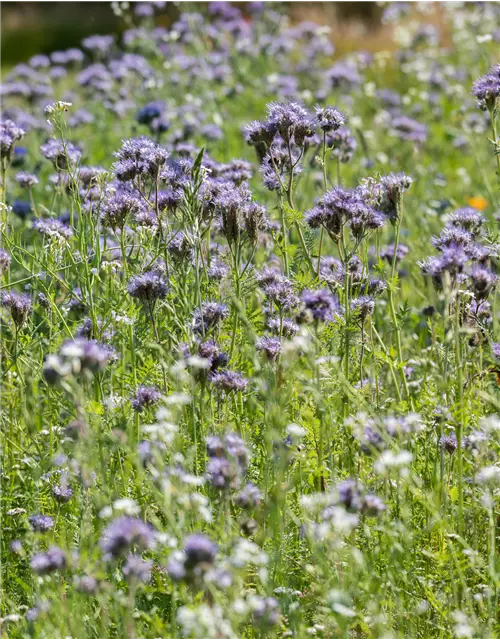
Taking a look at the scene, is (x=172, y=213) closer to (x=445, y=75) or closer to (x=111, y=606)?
(x=111, y=606)

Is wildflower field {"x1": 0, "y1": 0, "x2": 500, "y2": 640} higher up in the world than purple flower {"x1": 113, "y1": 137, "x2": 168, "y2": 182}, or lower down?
lower down

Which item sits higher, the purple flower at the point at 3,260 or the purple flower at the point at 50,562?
the purple flower at the point at 3,260

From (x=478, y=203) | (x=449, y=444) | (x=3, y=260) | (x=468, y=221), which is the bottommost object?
(x=449, y=444)

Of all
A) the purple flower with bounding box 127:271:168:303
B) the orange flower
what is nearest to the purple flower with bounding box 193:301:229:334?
the purple flower with bounding box 127:271:168:303

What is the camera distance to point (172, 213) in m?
3.98

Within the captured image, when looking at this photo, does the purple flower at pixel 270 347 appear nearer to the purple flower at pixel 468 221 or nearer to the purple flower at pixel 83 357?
the purple flower at pixel 83 357

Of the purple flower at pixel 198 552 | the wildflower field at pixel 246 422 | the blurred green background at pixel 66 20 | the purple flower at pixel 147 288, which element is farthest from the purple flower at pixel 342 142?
the blurred green background at pixel 66 20

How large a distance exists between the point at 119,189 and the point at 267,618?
2.22m

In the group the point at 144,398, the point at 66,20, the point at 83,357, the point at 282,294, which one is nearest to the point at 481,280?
the point at 282,294

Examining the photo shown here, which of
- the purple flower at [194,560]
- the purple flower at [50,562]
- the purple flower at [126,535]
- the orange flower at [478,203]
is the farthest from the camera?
the orange flower at [478,203]

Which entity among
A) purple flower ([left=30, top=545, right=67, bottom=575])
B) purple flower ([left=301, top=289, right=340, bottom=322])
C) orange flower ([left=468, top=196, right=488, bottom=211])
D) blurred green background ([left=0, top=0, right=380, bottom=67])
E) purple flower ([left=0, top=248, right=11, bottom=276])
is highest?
blurred green background ([left=0, top=0, right=380, bottom=67])

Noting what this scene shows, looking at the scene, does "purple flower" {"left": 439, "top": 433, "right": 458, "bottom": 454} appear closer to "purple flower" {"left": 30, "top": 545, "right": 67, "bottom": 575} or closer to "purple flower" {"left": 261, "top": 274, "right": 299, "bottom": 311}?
"purple flower" {"left": 261, "top": 274, "right": 299, "bottom": 311}

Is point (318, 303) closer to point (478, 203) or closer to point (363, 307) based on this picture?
point (363, 307)

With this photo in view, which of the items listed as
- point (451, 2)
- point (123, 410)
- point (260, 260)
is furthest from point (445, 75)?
point (123, 410)
